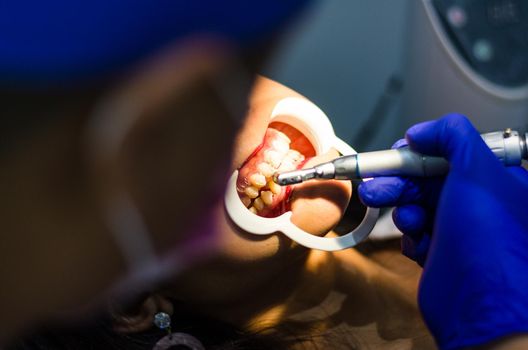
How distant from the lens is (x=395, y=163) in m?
0.95

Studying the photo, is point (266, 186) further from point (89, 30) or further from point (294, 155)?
point (89, 30)

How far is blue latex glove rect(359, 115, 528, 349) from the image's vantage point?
0.81m

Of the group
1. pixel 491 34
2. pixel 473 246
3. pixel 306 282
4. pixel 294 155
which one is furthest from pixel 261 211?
pixel 491 34

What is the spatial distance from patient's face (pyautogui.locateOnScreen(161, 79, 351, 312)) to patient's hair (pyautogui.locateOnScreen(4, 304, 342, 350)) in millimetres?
72

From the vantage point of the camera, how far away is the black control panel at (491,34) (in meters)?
1.30

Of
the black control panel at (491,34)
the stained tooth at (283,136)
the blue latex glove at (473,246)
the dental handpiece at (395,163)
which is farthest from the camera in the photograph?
the black control panel at (491,34)

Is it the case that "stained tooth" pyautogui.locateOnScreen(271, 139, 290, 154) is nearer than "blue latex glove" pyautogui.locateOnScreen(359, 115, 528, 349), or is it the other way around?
"blue latex glove" pyautogui.locateOnScreen(359, 115, 528, 349)

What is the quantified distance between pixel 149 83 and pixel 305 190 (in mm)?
631

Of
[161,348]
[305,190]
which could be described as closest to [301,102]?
[305,190]

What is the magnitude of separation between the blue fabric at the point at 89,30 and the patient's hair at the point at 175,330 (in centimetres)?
73

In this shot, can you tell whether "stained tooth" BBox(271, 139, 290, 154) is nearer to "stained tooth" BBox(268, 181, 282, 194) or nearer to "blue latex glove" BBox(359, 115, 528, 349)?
"stained tooth" BBox(268, 181, 282, 194)

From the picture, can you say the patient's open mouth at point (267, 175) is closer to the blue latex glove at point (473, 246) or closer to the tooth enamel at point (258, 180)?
the tooth enamel at point (258, 180)

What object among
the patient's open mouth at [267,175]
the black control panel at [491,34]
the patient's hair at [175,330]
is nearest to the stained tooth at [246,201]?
the patient's open mouth at [267,175]

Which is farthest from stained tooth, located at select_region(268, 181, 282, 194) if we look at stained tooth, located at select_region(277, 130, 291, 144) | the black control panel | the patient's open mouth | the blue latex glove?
the black control panel
